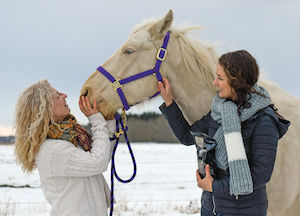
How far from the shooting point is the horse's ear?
2136mm

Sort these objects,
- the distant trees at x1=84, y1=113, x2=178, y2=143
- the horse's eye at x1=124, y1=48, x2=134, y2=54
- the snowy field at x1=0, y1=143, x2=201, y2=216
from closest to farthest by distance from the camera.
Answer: the horse's eye at x1=124, y1=48, x2=134, y2=54 → the snowy field at x1=0, y1=143, x2=201, y2=216 → the distant trees at x1=84, y1=113, x2=178, y2=143

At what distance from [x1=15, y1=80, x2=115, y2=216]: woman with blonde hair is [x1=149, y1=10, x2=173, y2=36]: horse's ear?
830mm

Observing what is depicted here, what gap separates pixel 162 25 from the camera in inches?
85.2

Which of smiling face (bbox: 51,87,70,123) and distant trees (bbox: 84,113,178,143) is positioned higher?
distant trees (bbox: 84,113,178,143)

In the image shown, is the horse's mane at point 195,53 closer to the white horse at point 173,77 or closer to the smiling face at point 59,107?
the white horse at point 173,77

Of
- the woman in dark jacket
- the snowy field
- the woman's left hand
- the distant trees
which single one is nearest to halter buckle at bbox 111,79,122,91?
the woman in dark jacket

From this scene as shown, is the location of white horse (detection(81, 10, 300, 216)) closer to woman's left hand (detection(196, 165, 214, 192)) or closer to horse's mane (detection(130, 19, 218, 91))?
horse's mane (detection(130, 19, 218, 91))

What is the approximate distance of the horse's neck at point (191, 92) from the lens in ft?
7.00

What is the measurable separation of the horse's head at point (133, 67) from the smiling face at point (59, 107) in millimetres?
186

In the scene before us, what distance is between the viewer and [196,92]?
215cm

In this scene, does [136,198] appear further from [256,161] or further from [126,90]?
[256,161]

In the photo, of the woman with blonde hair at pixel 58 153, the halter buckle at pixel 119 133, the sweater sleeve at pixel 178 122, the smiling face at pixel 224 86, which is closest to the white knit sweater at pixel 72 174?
the woman with blonde hair at pixel 58 153

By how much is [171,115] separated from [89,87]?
0.63 meters

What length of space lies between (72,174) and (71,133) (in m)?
0.27
